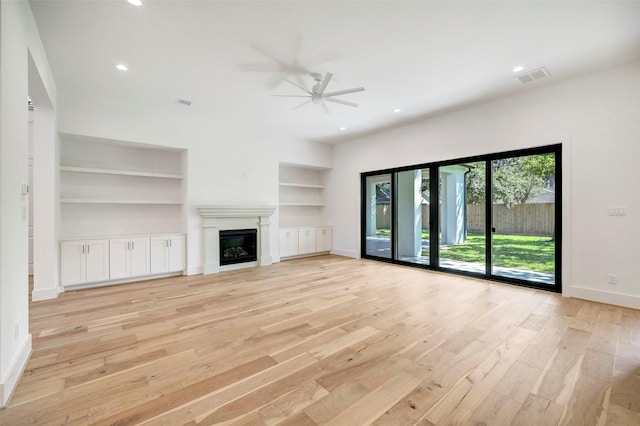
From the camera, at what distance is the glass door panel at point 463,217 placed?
493cm

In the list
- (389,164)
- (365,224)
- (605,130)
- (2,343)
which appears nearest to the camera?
(2,343)

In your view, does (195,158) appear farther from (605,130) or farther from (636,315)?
(636,315)

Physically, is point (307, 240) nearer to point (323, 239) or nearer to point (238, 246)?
point (323, 239)

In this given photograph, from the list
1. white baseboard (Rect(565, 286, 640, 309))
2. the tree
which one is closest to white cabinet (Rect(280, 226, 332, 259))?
the tree

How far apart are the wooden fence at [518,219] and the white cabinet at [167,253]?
5419 mm

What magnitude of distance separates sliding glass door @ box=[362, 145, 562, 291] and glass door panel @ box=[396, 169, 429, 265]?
0.02 metres

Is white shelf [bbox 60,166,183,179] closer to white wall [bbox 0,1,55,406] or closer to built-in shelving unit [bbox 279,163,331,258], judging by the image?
white wall [bbox 0,1,55,406]

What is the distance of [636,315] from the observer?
3.23m

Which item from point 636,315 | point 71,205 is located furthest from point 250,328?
point 636,315

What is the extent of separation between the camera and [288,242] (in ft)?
22.5

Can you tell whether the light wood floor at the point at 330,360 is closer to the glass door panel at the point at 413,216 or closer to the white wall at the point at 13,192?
the white wall at the point at 13,192

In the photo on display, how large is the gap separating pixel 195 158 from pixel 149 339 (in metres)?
3.67

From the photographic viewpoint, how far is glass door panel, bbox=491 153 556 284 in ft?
13.9

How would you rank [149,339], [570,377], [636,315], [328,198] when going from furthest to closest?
[328,198] < [636,315] < [149,339] < [570,377]
